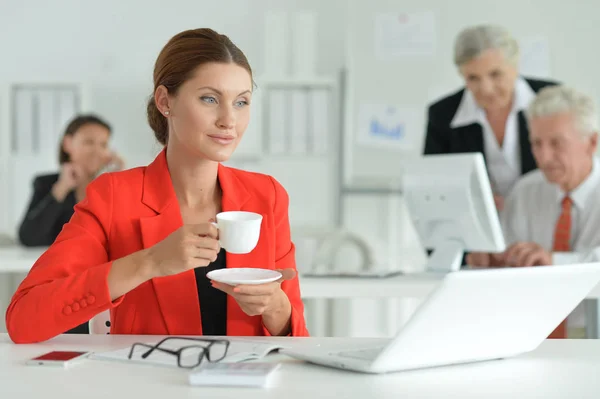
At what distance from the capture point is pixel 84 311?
1423mm

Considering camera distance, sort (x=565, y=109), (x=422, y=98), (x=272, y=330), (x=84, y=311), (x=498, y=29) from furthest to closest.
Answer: (x=422, y=98)
(x=498, y=29)
(x=565, y=109)
(x=272, y=330)
(x=84, y=311)

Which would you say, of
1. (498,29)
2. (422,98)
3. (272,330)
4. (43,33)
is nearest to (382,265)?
(422,98)

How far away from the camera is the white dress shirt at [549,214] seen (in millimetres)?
2906

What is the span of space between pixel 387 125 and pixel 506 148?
3.48 ft

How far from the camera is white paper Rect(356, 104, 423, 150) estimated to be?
14.6 feet

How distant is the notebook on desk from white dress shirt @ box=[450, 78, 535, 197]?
2.33 meters

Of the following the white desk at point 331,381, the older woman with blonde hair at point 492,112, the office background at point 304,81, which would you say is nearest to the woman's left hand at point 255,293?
the white desk at point 331,381

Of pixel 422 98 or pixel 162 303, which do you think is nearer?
pixel 162 303

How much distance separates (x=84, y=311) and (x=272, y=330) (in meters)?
0.37

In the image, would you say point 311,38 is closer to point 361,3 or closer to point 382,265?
point 361,3

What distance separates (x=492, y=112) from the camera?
3520 millimetres

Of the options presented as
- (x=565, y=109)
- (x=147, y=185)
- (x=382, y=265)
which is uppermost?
(x=565, y=109)

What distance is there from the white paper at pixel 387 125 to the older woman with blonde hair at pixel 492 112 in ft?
2.45

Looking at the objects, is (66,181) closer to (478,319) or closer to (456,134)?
(456,134)
